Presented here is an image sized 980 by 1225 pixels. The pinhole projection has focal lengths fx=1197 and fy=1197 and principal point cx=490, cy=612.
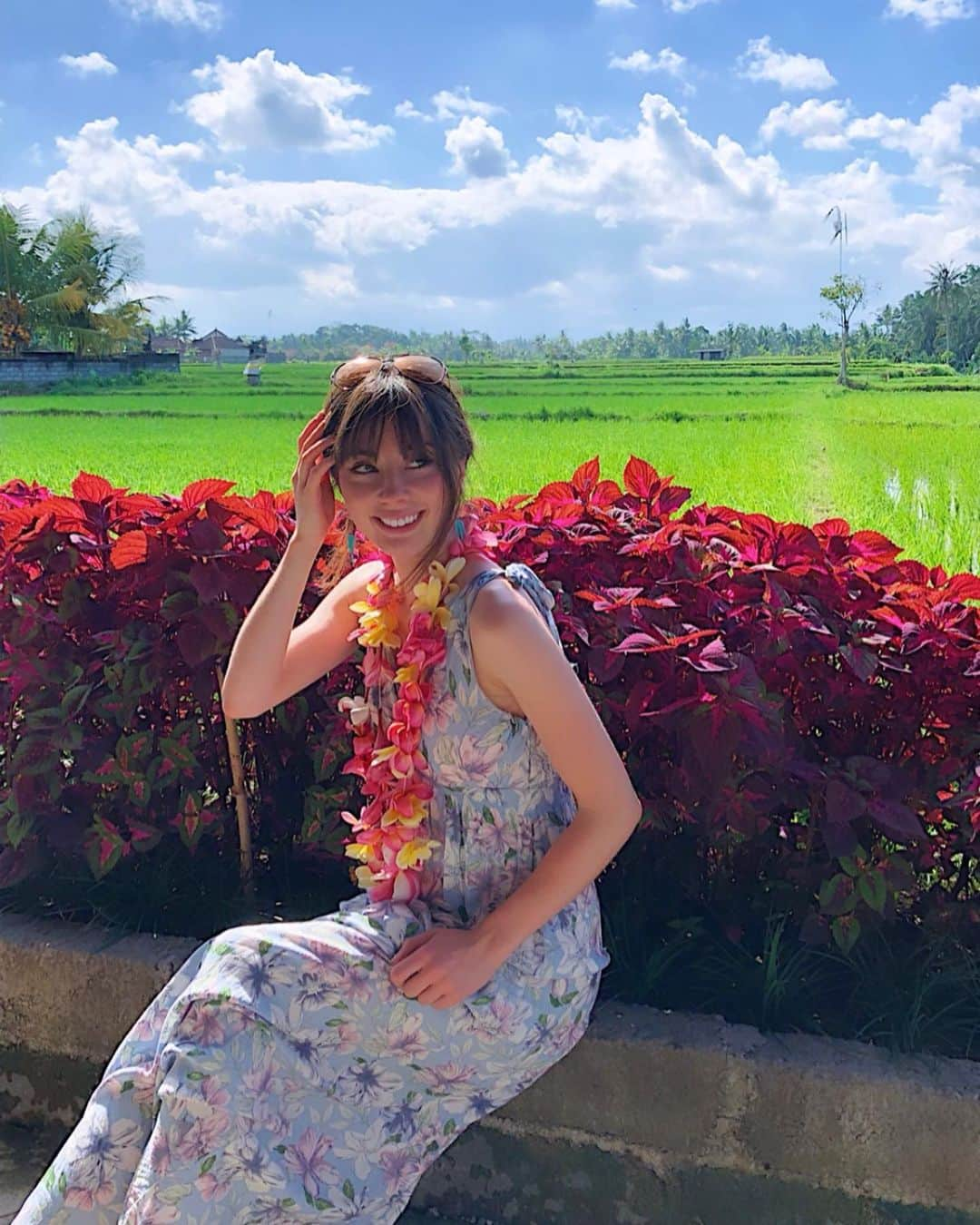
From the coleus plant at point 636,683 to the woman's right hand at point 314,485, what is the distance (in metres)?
0.41

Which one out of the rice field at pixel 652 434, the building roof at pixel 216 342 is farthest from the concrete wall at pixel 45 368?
the building roof at pixel 216 342

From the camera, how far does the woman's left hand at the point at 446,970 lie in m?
1.33

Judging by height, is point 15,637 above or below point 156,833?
above

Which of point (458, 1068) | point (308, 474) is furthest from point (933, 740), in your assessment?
point (308, 474)

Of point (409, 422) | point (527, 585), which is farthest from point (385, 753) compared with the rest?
point (409, 422)

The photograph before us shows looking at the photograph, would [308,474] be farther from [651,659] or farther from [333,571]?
[651,659]

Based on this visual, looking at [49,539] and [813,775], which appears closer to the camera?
[813,775]

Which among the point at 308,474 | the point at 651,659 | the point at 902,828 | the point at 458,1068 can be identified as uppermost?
the point at 308,474

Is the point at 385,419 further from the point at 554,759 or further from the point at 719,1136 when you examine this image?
the point at 719,1136

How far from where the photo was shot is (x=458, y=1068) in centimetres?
135

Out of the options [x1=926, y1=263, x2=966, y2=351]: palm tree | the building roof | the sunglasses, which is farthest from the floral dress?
the building roof

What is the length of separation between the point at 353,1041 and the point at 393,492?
0.62 metres

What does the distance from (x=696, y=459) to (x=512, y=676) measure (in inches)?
136

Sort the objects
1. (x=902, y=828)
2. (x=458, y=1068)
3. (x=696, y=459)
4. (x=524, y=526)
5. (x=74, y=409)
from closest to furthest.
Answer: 1. (x=458, y=1068)
2. (x=902, y=828)
3. (x=524, y=526)
4. (x=696, y=459)
5. (x=74, y=409)
